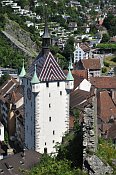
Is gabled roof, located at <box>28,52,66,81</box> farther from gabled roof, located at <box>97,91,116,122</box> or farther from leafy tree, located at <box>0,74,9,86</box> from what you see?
leafy tree, located at <box>0,74,9,86</box>

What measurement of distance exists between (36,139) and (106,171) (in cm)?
2447

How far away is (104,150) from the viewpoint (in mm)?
12508

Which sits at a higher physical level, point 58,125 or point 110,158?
point 110,158

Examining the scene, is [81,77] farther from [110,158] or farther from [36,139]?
[110,158]

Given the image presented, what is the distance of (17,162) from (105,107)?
1721cm

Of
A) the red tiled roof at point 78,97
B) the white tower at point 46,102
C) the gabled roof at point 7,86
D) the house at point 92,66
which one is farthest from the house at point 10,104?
the house at point 92,66

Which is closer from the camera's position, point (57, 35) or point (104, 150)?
point (104, 150)

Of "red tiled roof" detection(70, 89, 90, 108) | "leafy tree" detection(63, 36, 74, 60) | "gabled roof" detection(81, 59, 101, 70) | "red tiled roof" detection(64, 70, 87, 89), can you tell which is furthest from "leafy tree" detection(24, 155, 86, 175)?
"leafy tree" detection(63, 36, 74, 60)

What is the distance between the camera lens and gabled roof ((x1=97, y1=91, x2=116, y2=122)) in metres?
43.2

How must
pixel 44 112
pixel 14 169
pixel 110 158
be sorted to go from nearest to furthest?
1. pixel 110 158
2. pixel 14 169
3. pixel 44 112

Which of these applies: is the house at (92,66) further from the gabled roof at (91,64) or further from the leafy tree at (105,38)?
the leafy tree at (105,38)

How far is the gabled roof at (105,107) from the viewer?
142 feet

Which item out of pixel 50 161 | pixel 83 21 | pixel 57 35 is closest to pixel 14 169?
pixel 50 161

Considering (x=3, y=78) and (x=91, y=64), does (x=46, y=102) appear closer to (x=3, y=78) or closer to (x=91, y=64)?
(x=3, y=78)
